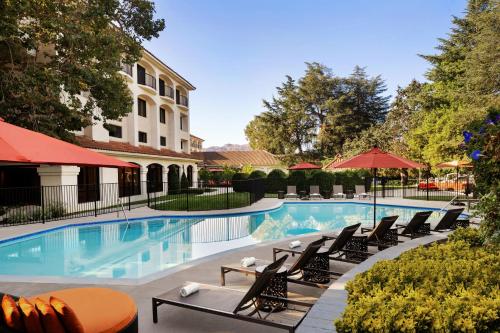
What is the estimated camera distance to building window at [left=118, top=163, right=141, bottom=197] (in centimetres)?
2488

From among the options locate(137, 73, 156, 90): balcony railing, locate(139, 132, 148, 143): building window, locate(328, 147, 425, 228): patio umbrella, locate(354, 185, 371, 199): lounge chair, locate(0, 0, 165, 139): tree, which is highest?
locate(137, 73, 156, 90): balcony railing

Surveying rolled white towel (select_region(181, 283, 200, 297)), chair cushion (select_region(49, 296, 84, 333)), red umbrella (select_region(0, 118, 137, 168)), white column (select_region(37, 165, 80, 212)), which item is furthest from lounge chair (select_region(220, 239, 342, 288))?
white column (select_region(37, 165, 80, 212))

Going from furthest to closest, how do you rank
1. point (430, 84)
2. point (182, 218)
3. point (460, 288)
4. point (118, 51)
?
point (430, 84) < point (182, 218) < point (118, 51) < point (460, 288)

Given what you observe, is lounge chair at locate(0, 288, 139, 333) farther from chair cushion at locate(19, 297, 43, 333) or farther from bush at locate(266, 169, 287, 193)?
bush at locate(266, 169, 287, 193)

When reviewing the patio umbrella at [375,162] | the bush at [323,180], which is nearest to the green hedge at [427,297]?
the patio umbrella at [375,162]

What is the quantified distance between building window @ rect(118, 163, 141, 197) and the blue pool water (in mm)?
8713

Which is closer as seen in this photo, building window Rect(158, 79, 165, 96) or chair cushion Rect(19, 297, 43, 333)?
chair cushion Rect(19, 297, 43, 333)

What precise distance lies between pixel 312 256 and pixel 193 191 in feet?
81.5

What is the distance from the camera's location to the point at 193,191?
1190 inches

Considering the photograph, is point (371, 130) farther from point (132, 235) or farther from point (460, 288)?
point (460, 288)

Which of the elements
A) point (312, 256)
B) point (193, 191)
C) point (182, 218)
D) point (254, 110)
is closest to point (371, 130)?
point (254, 110)

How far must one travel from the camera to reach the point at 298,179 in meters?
28.8

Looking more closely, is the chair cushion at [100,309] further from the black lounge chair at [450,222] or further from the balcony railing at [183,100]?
the balcony railing at [183,100]

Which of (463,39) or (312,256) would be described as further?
(463,39)
